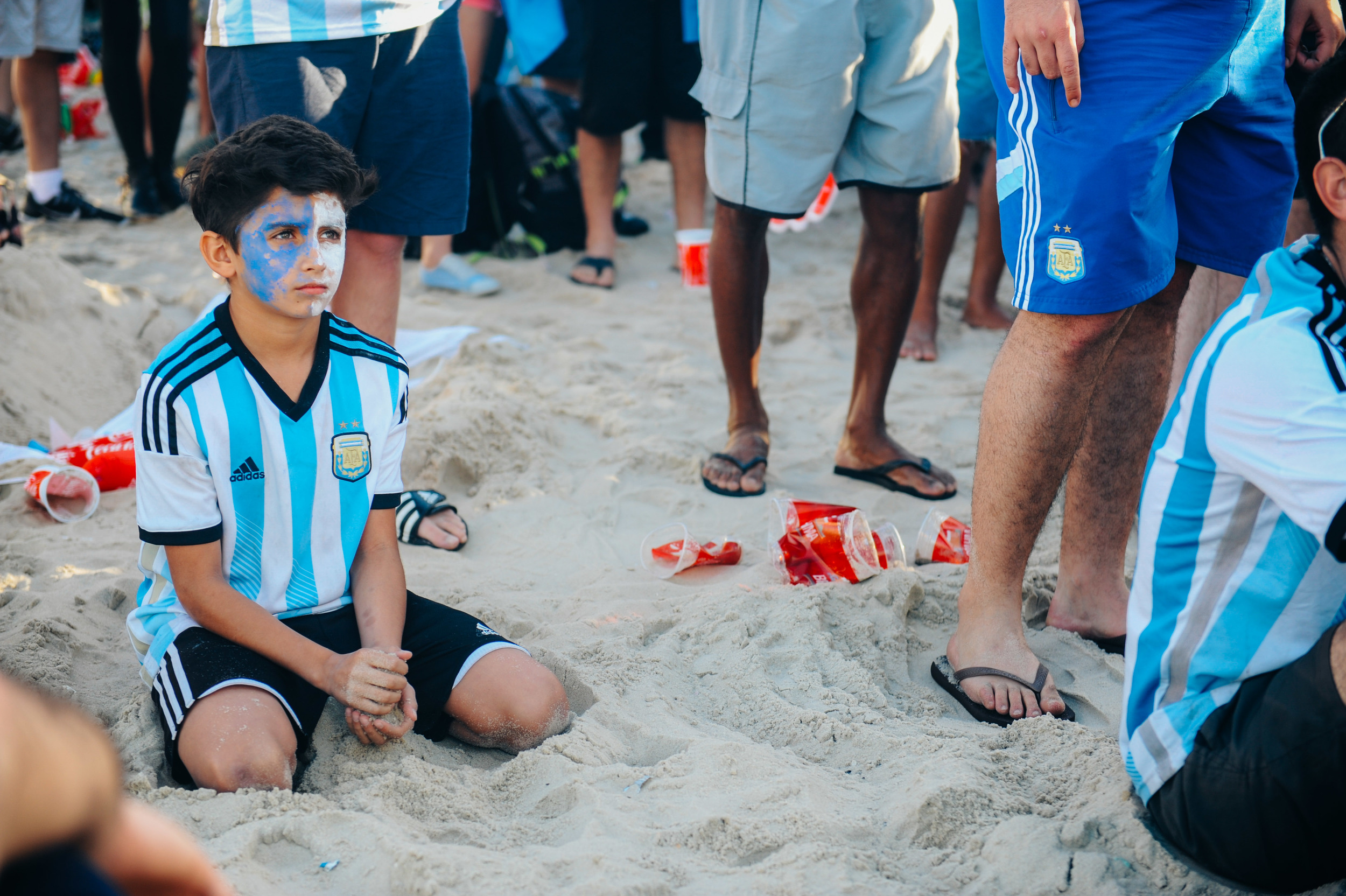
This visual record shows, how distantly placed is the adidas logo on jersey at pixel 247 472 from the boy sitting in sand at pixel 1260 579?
1.47 m

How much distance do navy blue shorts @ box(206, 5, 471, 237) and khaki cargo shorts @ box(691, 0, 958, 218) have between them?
2.32 feet

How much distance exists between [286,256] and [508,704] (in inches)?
35.4

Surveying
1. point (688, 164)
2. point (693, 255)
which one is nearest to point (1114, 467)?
point (693, 255)

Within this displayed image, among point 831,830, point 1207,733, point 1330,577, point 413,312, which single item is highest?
point 1330,577

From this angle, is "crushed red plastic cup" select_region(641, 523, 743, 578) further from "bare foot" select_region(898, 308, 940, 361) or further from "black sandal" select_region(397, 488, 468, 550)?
"bare foot" select_region(898, 308, 940, 361)

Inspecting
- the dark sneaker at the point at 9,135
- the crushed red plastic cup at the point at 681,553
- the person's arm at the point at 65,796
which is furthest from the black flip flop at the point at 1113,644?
the dark sneaker at the point at 9,135

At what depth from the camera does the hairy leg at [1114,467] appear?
2.21m

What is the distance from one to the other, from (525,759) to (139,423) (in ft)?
2.92

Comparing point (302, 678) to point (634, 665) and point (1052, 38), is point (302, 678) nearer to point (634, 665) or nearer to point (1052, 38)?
point (634, 665)

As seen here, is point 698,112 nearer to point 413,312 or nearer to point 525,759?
point 413,312

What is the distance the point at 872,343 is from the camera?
312 centimetres

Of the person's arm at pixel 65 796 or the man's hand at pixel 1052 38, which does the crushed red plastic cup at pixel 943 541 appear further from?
the person's arm at pixel 65 796

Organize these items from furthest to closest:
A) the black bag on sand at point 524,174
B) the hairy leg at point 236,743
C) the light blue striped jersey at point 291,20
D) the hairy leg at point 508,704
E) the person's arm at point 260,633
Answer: the black bag on sand at point 524,174
the light blue striped jersey at point 291,20
the hairy leg at point 508,704
the person's arm at point 260,633
the hairy leg at point 236,743

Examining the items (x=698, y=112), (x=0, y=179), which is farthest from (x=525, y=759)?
(x=698, y=112)
